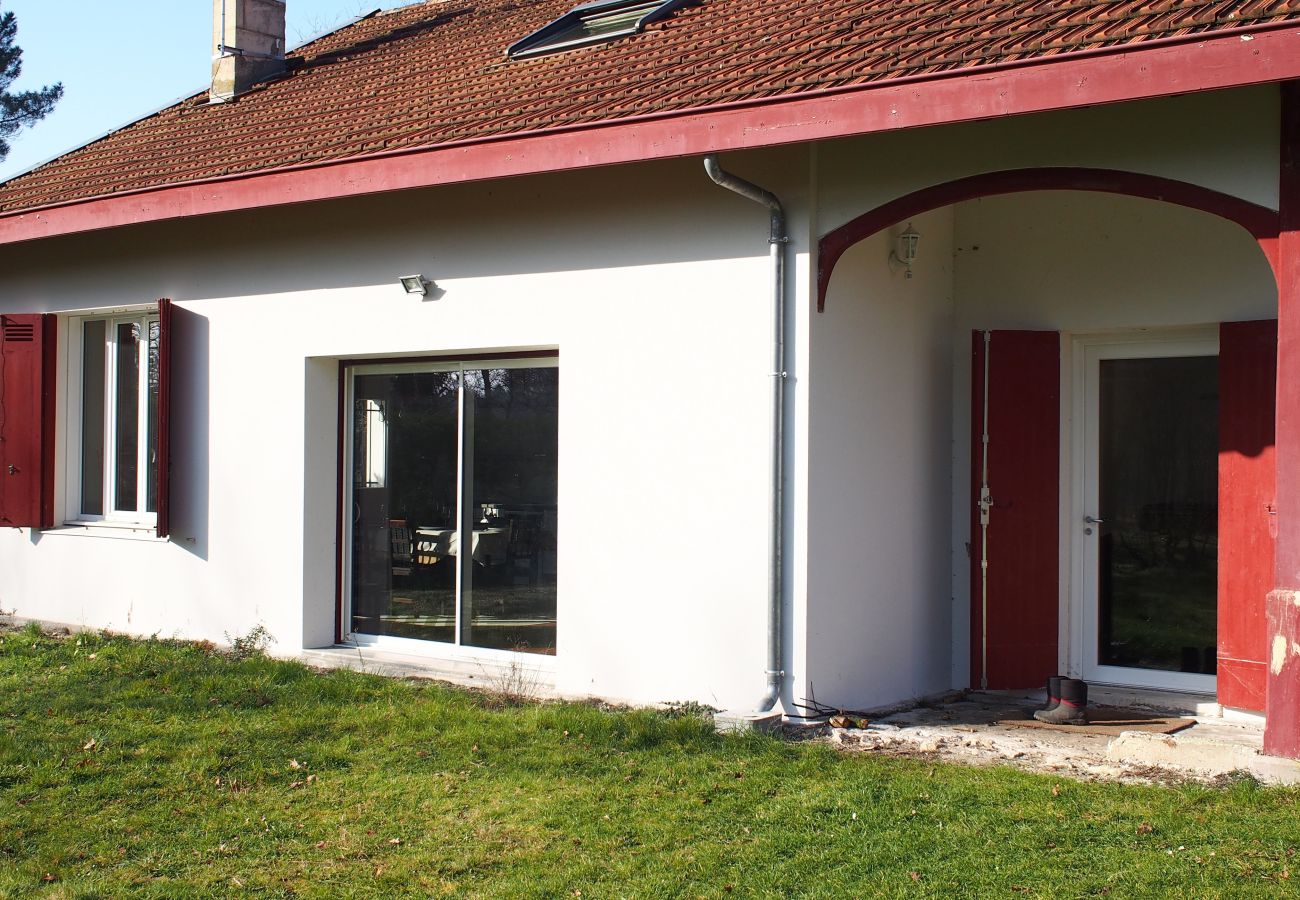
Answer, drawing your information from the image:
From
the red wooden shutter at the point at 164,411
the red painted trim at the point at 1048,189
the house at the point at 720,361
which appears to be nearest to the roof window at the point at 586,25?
the house at the point at 720,361

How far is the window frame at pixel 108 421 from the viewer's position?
9.83 m

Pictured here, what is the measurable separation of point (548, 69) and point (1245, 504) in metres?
5.02

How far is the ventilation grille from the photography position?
33.2ft

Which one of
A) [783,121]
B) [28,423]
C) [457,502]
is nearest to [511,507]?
[457,502]

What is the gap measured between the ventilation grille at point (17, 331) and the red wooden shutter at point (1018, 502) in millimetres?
7162

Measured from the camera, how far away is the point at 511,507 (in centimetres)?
813

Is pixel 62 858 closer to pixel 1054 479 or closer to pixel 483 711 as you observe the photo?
pixel 483 711

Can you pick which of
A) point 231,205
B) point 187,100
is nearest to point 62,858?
point 231,205

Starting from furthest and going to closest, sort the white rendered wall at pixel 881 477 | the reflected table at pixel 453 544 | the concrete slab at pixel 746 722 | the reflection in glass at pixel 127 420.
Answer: the reflection in glass at pixel 127 420
the reflected table at pixel 453 544
the white rendered wall at pixel 881 477
the concrete slab at pixel 746 722

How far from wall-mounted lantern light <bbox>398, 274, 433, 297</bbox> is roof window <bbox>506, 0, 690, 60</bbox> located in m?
1.98

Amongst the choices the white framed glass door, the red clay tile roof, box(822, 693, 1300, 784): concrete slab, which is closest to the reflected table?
the red clay tile roof

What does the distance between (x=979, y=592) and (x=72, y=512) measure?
700 centimetres

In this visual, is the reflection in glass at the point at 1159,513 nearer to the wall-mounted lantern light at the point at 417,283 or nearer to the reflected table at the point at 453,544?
the reflected table at the point at 453,544

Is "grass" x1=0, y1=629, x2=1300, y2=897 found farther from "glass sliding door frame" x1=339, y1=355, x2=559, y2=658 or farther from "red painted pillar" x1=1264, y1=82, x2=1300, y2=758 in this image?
"glass sliding door frame" x1=339, y1=355, x2=559, y2=658
